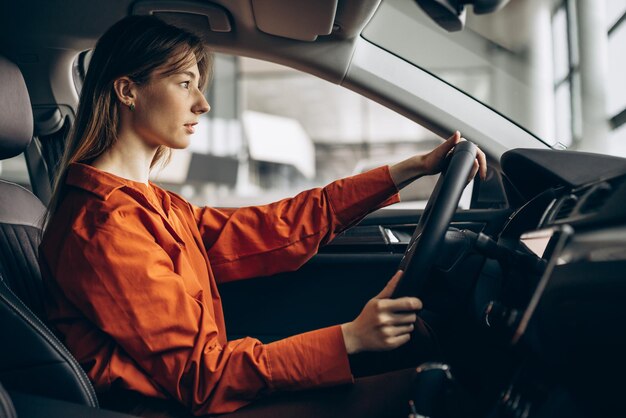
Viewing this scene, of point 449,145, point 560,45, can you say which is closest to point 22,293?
point 449,145

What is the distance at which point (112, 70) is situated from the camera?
1232 millimetres

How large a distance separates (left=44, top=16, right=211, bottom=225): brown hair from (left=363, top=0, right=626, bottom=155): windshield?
49 centimetres

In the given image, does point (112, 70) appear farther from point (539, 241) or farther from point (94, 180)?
point (539, 241)

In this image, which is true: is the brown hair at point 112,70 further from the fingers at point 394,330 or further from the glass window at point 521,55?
the glass window at point 521,55

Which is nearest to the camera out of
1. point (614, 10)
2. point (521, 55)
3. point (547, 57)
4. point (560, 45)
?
point (614, 10)

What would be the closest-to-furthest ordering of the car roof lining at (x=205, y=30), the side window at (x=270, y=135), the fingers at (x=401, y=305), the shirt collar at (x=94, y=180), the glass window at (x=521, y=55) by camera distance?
the fingers at (x=401, y=305) < the shirt collar at (x=94, y=180) < the car roof lining at (x=205, y=30) < the glass window at (x=521, y=55) < the side window at (x=270, y=135)

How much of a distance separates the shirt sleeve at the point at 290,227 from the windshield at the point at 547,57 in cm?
39

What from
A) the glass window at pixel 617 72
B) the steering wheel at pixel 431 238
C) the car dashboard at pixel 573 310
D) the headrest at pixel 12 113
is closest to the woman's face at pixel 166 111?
the headrest at pixel 12 113

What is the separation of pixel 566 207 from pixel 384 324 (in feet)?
1.05

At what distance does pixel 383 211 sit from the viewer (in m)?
1.91

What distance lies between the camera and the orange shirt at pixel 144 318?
0.88m

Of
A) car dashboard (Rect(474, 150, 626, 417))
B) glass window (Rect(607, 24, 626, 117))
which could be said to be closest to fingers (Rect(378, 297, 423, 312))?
car dashboard (Rect(474, 150, 626, 417))

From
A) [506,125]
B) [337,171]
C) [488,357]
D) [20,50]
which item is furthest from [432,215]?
[337,171]

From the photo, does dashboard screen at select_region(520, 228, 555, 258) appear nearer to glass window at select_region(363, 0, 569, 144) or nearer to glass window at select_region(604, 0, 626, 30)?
glass window at select_region(604, 0, 626, 30)
